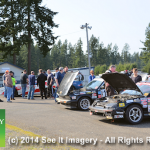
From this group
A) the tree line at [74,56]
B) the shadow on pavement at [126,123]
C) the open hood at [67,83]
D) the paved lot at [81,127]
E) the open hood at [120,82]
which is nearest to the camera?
the paved lot at [81,127]

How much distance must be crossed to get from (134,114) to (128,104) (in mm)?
399

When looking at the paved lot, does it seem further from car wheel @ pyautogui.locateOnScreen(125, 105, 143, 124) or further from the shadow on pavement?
car wheel @ pyautogui.locateOnScreen(125, 105, 143, 124)

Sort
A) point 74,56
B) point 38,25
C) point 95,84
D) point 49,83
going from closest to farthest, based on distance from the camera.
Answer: point 95,84 → point 49,83 → point 38,25 → point 74,56

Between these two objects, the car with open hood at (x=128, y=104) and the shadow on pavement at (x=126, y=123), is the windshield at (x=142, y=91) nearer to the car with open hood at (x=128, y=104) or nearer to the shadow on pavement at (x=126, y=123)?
the car with open hood at (x=128, y=104)

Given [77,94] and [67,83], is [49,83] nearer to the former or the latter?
[67,83]

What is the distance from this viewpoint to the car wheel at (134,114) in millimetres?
7406

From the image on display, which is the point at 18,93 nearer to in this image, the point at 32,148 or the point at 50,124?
the point at 50,124

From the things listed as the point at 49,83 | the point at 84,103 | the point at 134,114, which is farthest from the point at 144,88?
the point at 49,83

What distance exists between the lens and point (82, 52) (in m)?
117

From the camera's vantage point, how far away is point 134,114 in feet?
24.7

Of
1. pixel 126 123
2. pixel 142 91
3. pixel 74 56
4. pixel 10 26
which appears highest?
pixel 74 56

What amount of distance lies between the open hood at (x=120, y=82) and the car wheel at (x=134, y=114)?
686 millimetres

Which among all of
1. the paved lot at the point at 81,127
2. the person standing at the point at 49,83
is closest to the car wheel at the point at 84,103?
the paved lot at the point at 81,127

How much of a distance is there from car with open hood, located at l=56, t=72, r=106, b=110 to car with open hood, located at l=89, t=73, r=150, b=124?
2267 millimetres
